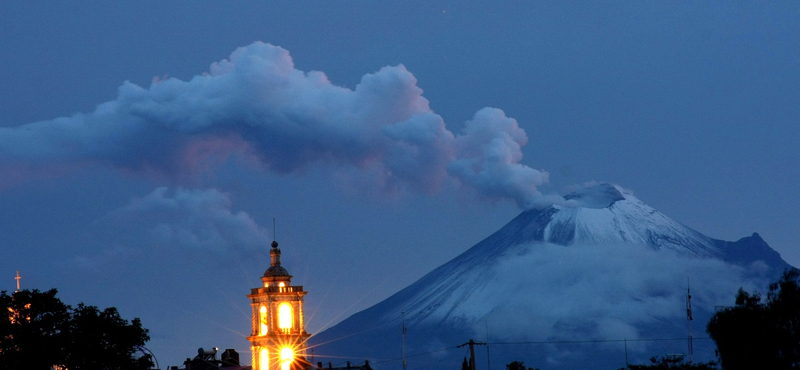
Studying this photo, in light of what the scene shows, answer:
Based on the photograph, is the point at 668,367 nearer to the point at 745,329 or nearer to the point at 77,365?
the point at 745,329

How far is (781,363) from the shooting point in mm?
94375

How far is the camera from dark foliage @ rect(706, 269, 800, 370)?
310ft

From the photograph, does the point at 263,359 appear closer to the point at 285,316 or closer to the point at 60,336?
the point at 285,316

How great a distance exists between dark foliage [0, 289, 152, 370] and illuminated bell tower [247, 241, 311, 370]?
25.3 m

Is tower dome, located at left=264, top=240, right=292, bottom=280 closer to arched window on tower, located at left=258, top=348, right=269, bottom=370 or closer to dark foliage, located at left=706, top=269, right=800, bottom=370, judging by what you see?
arched window on tower, located at left=258, top=348, right=269, bottom=370

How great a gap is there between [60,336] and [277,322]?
100ft

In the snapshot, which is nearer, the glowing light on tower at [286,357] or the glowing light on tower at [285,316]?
the glowing light on tower at [286,357]

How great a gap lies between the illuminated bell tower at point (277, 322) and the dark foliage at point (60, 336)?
2534cm

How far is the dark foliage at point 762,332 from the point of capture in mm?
94625

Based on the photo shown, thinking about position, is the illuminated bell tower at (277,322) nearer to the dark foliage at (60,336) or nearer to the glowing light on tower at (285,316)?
the glowing light on tower at (285,316)

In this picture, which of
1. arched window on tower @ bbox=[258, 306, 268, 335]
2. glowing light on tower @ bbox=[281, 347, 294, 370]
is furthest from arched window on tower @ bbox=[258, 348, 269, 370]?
arched window on tower @ bbox=[258, 306, 268, 335]

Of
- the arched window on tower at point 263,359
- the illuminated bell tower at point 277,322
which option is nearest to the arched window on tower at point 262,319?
the illuminated bell tower at point 277,322

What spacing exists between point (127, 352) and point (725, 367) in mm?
38804

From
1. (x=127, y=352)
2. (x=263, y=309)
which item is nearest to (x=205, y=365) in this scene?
(x=263, y=309)
